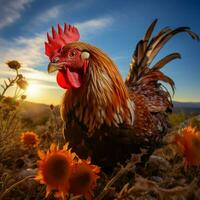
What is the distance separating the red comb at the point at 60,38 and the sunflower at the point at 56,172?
192cm

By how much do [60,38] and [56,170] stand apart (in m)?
2.28

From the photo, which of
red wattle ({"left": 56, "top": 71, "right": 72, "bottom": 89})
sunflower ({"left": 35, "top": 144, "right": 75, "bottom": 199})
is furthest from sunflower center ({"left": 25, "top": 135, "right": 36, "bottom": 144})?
sunflower ({"left": 35, "top": 144, "right": 75, "bottom": 199})

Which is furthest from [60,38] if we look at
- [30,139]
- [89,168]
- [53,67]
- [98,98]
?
[89,168]

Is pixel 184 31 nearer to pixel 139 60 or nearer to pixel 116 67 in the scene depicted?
pixel 139 60

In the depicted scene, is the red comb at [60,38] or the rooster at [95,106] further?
the red comb at [60,38]

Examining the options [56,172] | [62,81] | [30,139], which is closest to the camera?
[56,172]

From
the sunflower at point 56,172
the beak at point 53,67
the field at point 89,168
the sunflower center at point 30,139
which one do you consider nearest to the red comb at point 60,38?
the beak at point 53,67

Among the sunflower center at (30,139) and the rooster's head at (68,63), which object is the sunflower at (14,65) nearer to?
the rooster's head at (68,63)

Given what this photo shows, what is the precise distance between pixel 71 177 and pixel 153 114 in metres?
2.74

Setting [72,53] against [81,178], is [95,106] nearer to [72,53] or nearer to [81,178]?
[72,53]

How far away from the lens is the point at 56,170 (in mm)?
1361

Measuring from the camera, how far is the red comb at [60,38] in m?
3.26

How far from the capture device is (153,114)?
13.1 ft

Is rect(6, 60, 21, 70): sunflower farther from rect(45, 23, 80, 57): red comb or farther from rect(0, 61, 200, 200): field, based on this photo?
rect(45, 23, 80, 57): red comb
